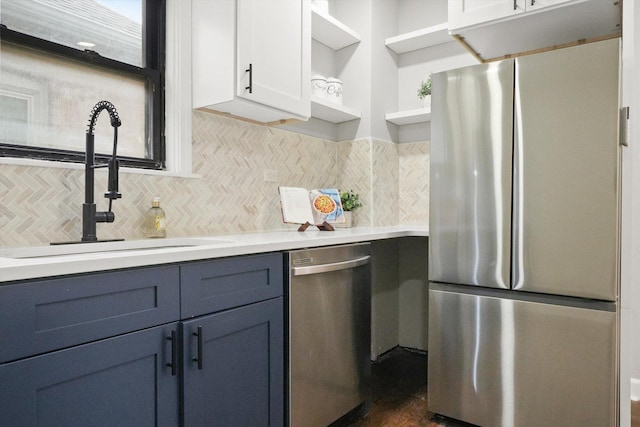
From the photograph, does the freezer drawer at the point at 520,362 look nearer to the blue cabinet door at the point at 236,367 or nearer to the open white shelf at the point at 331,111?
the blue cabinet door at the point at 236,367

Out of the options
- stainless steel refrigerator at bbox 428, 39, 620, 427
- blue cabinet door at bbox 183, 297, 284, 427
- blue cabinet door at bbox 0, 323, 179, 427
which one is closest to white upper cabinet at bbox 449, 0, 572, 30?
stainless steel refrigerator at bbox 428, 39, 620, 427

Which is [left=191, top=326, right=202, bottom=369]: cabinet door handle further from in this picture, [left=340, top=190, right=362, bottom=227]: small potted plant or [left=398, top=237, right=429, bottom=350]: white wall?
[left=398, top=237, right=429, bottom=350]: white wall

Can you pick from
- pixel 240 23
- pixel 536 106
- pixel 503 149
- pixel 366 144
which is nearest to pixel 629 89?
pixel 536 106

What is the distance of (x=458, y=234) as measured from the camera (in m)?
1.92

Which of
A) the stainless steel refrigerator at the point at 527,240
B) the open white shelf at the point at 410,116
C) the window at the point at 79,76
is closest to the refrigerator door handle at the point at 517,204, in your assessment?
the stainless steel refrigerator at the point at 527,240

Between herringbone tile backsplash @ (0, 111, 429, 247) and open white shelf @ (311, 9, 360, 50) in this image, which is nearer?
herringbone tile backsplash @ (0, 111, 429, 247)

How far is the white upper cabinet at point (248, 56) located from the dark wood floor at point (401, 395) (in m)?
1.61

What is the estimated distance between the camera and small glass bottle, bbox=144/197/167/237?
5.61 ft

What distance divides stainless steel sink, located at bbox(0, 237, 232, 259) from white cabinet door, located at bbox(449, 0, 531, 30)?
65.2 inches

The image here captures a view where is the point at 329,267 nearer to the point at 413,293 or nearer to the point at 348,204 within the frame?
the point at 348,204

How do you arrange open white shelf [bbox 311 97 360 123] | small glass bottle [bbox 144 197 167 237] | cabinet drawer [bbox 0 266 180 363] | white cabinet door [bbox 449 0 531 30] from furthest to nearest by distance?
open white shelf [bbox 311 97 360 123]
white cabinet door [bbox 449 0 531 30]
small glass bottle [bbox 144 197 167 237]
cabinet drawer [bbox 0 266 180 363]

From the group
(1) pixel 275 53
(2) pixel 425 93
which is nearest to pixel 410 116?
(2) pixel 425 93

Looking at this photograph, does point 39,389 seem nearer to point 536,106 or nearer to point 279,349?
point 279,349

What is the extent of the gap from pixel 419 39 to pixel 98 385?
2.70 m
